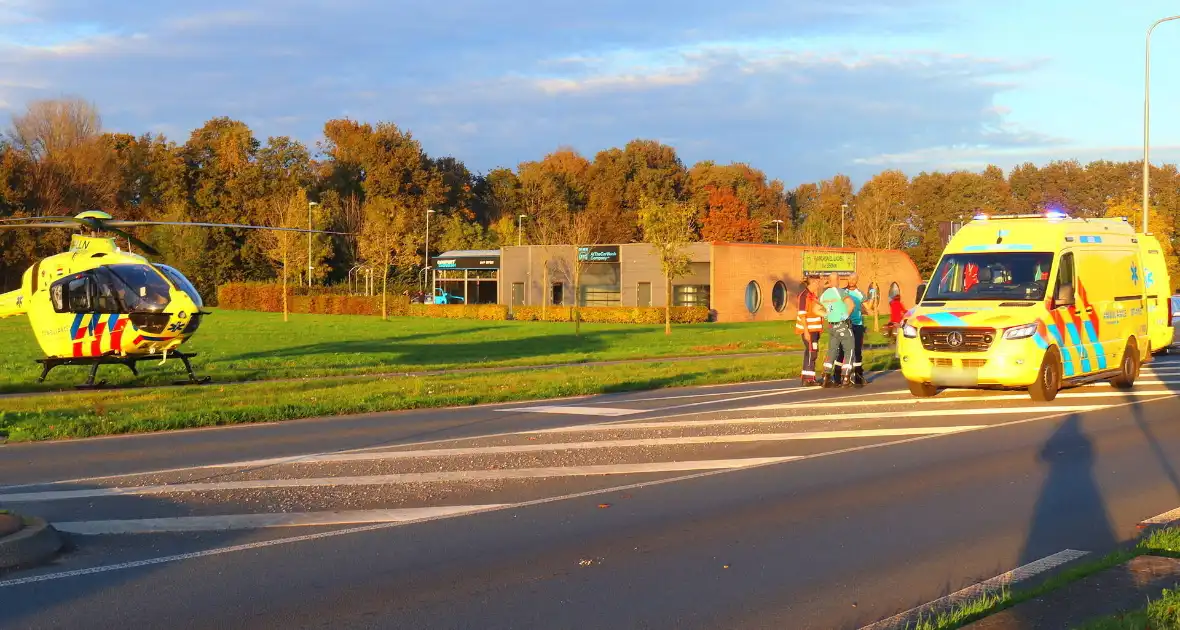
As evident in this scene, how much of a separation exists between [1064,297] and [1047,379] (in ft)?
3.97

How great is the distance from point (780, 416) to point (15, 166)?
232ft

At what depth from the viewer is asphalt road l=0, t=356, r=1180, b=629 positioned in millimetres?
5934

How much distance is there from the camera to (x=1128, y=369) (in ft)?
59.2

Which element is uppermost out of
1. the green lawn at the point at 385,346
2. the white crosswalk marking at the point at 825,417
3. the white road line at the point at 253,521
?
the white road line at the point at 253,521

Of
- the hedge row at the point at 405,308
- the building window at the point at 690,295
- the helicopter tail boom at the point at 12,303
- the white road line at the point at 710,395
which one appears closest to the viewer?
the white road line at the point at 710,395

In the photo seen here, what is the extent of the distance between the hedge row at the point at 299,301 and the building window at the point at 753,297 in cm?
1947

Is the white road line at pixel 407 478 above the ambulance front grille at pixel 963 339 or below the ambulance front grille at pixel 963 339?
below

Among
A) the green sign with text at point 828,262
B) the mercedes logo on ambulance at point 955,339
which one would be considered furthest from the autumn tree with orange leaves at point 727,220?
the mercedes logo on ambulance at point 955,339

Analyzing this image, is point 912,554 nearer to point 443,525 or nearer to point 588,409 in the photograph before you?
point 443,525

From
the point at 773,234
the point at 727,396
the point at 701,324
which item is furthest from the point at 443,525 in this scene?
the point at 773,234

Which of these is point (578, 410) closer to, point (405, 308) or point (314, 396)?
point (314, 396)

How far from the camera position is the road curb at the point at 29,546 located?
665 centimetres

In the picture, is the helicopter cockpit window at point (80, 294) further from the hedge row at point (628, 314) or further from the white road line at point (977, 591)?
the hedge row at point (628, 314)

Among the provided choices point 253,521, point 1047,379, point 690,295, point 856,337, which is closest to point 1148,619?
point 253,521
